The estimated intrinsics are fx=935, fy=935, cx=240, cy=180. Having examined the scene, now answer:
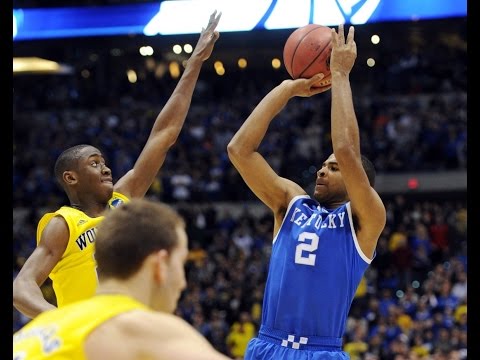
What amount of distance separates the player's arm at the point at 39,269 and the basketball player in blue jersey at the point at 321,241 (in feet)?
3.82

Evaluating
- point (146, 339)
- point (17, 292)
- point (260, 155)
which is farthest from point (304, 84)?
point (146, 339)

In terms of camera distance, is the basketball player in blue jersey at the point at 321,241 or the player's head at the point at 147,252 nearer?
the player's head at the point at 147,252

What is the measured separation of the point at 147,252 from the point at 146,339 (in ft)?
1.11

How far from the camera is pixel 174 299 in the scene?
3041 mm

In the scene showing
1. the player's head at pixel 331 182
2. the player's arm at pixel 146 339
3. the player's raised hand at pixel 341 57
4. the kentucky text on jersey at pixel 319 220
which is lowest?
the player's arm at pixel 146 339

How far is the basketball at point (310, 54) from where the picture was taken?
233 inches

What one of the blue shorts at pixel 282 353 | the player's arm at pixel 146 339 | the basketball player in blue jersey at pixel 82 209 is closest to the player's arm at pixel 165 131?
the basketball player in blue jersey at pixel 82 209

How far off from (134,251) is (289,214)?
2.76 m

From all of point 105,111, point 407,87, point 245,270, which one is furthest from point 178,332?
point 105,111

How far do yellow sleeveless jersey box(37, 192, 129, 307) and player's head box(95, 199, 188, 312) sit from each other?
2.61 metres

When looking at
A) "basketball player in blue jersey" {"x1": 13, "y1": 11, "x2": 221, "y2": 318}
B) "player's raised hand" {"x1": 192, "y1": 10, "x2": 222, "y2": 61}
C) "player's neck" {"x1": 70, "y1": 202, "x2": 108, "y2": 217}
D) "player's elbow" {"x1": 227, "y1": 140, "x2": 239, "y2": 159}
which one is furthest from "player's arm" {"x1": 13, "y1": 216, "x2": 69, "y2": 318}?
"player's raised hand" {"x1": 192, "y1": 10, "x2": 222, "y2": 61}

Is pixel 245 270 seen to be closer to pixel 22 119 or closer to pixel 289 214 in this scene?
pixel 22 119

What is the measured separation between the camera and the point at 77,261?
18.7 ft

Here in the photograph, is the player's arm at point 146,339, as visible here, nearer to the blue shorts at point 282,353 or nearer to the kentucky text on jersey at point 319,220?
the blue shorts at point 282,353
